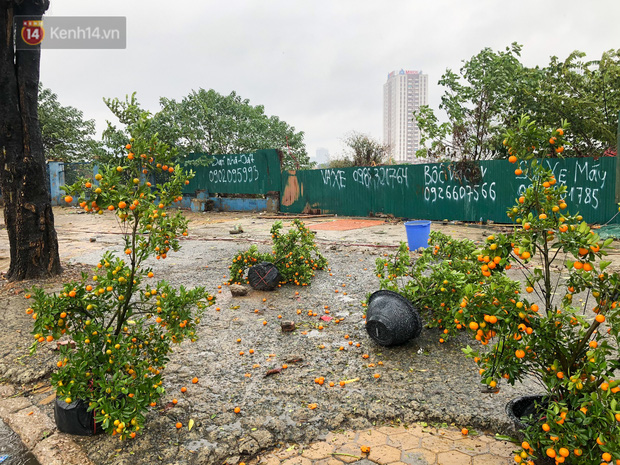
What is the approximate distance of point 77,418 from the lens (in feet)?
8.54

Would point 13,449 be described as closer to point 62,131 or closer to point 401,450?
point 401,450

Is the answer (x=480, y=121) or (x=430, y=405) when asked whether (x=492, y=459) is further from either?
(x=480, y=121)

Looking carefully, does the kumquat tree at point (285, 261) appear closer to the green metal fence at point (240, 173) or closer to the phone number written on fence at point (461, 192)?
the phone number written on fence at point (461, 192)

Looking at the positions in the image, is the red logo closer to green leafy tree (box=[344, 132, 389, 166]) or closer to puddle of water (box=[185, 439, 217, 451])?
puddle of water (box=[185, 439, 217, 451])

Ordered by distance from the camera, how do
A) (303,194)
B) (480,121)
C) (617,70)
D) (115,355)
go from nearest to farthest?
(115,355), (617,70), (480,121), (303,194)

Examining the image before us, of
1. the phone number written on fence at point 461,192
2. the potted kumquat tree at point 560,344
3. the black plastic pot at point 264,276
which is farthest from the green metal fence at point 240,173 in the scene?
the potted kumquat tree at point 560,344

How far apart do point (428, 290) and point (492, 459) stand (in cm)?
172

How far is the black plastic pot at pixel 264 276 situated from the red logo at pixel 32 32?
4.74m

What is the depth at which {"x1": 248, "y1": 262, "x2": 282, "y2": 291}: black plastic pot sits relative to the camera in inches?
223

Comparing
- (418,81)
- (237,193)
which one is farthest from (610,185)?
(418,81)

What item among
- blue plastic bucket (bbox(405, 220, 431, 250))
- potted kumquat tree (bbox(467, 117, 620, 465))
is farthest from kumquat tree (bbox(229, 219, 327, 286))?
potted kumquat tree (bbox(467, 117, 620, 465))

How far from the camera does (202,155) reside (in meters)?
19.9

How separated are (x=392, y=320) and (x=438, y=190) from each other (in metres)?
10.8

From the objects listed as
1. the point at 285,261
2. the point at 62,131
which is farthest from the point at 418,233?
the point at 62,131
